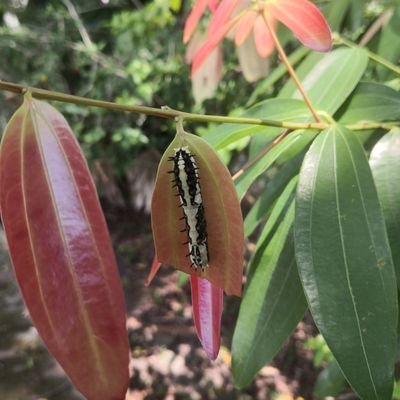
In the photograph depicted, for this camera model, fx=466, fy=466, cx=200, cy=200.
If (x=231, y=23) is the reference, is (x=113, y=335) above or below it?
below

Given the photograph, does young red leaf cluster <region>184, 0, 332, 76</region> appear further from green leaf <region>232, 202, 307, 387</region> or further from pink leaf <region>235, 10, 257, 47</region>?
green leaf <region>232, 202, 307, 387</region>

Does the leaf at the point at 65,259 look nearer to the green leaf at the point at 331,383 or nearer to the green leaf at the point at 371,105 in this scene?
the green leaf at the point at 371,105

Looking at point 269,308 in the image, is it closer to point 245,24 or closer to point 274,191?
point 274,191

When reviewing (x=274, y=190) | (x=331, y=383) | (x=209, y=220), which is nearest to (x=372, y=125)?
(x=274, y=190)

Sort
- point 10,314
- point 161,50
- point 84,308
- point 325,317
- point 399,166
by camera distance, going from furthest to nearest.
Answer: point 161,50, point 10,314, point 399,166, point 325,317, point 84,308

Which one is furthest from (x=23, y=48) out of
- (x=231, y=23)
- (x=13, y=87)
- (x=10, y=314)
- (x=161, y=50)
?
(x=13, y=87)

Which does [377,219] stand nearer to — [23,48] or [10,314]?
[10,314]

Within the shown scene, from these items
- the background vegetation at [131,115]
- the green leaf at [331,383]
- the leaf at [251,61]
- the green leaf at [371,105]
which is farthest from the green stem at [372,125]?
the background vegetation at [131,115]
